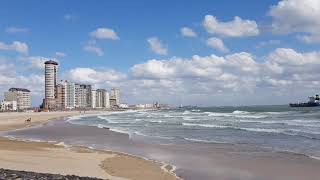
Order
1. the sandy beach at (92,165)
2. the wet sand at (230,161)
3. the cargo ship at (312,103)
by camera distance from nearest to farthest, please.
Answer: the sandy beach at (92,165), the wet sand at (230,161), the cargo ship at (312,103)

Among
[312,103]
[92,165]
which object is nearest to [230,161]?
[92,165]

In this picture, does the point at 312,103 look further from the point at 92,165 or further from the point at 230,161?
the point at 92,165

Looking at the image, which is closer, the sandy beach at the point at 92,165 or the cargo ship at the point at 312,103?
the sandy beach at the point at 92,165

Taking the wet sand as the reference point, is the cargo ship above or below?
above

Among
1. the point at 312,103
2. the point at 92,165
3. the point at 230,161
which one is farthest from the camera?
the point at 312,103

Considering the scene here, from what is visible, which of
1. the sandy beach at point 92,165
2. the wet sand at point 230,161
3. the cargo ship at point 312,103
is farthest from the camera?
the cargo ship at point 312,103

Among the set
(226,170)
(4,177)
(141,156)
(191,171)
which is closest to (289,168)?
(226,170)

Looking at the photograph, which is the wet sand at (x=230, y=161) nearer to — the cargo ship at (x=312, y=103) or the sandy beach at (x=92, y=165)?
the sandy beach at (x=92, y=165)

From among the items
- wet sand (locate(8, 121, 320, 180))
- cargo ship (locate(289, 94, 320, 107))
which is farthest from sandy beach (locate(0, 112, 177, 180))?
cargo ship (locate(289, 94, 320, 107))

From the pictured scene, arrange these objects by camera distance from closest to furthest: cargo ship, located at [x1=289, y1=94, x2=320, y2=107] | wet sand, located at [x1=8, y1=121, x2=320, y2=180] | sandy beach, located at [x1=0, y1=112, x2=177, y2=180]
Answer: sandy beach, located at [x1=0, y1=112, x2=177, y2=180] < wet sand, located at [x1=8, y1=121, x2=320, y2=180] < cargo ship, located at [x1=289, y1=94, x2=320, y2=107]

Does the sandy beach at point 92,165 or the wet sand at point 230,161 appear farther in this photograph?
the wet sand at point 230,161

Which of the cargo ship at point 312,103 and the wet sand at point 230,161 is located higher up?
the cargo ship at point 312,103

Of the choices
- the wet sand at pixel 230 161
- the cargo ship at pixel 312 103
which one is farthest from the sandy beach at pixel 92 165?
the cargo ship at pixel 312 103

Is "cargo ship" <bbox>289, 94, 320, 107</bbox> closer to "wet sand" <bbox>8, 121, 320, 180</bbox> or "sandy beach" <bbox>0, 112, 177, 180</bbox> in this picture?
"wet sand" <bbox>8, 121, 320, 180</bbox>
